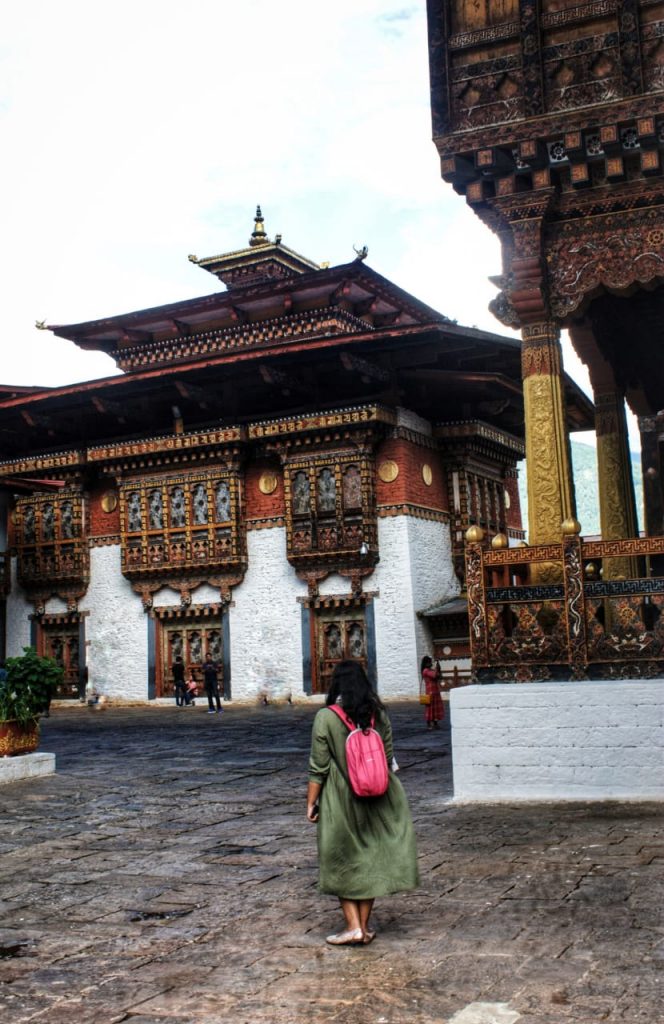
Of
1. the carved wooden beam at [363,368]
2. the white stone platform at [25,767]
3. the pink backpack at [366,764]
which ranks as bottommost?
the white stone platform at [25,767]

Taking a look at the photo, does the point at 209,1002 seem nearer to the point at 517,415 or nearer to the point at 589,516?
the point at 517,415

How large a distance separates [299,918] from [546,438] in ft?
16.6

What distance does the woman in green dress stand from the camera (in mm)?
4840

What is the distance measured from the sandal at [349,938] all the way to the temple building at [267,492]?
17.7 m

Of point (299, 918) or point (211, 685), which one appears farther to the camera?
point (211, 685)

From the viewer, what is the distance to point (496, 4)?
9.20 m

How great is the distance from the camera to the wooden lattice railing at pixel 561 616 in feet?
27.3

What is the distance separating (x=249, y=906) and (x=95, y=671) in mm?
22353

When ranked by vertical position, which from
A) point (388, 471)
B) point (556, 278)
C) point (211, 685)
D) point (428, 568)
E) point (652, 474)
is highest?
point (388, 471)

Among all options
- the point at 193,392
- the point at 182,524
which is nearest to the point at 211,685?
the point at 182,524

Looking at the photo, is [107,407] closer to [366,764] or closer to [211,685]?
[211,685]

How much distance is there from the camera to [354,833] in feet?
16.1

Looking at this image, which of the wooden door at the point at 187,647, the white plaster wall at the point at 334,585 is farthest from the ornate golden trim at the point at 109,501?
the white plaster wall at the point at 334,585

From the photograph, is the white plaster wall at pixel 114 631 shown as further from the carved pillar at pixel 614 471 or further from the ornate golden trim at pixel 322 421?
the carved pillar at pixel 614 471
